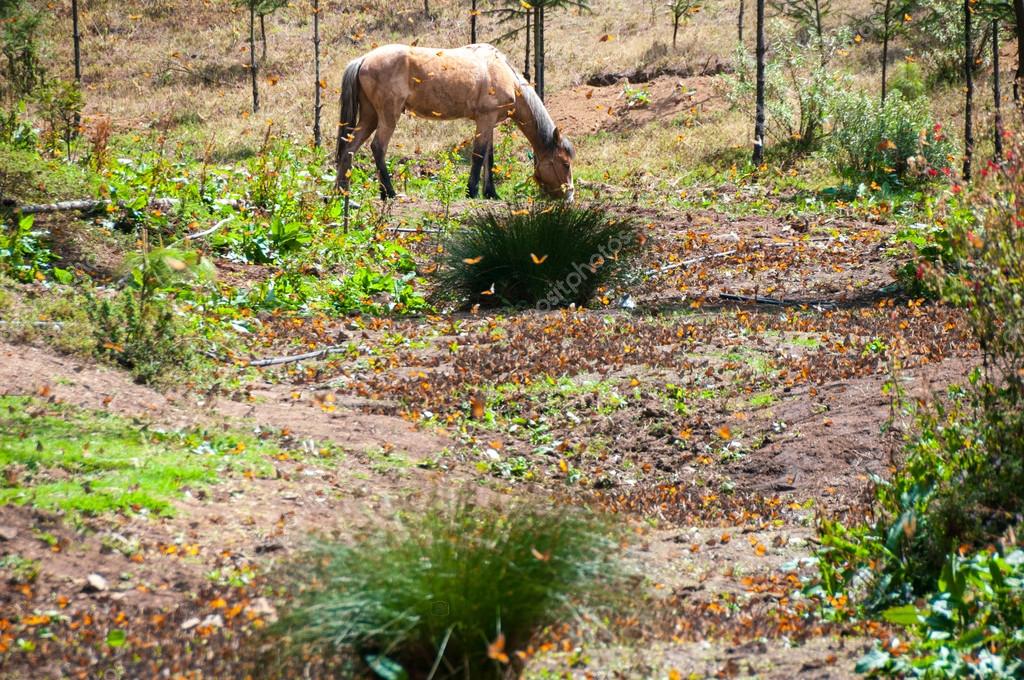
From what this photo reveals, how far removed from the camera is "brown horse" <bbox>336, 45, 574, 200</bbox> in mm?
15188

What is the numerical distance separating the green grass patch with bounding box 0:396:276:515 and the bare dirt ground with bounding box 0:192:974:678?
0.51 feet

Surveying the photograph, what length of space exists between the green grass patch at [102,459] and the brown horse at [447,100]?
914 centimetres

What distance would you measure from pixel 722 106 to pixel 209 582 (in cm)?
2003

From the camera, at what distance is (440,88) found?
624 inches

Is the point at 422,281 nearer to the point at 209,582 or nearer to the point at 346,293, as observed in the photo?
the point at 346,293

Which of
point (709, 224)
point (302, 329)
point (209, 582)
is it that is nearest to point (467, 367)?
point (302, 329)

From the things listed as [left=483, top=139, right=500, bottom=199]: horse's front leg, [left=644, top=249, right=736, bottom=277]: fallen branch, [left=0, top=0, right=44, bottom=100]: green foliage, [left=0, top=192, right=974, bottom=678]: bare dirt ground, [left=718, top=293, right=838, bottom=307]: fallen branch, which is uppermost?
[left=0, top=0, right=44, bottom=100]: green foliage

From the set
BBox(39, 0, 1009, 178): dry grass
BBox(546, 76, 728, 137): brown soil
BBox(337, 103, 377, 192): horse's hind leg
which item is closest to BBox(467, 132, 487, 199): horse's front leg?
BBox(337, 103, 377, 192): horse's hind leg

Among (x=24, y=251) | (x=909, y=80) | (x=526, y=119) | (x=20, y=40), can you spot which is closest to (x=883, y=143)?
(x=526, y=119)

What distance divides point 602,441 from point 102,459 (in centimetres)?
309

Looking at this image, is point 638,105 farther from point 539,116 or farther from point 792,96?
Result: point 539,116

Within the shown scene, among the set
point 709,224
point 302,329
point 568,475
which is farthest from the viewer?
point 709,224

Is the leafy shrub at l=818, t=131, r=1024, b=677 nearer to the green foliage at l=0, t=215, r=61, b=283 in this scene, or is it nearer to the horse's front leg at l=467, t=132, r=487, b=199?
the green foliage at l=0, t=215, r=61, b=283

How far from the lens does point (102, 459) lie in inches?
220
